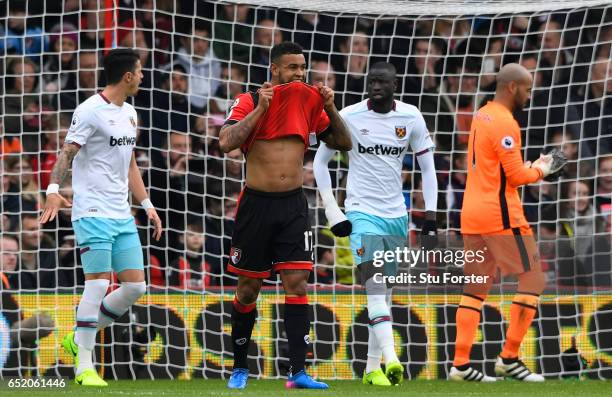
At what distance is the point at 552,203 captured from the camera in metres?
11.6

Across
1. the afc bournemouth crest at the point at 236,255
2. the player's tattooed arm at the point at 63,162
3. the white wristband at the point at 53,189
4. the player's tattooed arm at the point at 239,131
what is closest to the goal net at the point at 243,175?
the player's tattooed arm at the point at 63,162

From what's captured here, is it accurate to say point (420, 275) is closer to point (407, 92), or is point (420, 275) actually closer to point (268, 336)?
point (268, 336)

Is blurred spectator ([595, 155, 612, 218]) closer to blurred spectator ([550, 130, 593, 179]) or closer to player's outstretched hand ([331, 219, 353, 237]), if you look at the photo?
blurred spectator ([550, 130, 593, 179])

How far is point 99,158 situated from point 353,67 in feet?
14.6

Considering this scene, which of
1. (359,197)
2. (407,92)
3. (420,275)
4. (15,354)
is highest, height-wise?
(407,92)

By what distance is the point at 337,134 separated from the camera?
795cm

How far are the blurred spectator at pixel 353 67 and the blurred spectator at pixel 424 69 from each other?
1.39ft

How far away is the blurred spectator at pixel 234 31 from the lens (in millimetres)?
12320

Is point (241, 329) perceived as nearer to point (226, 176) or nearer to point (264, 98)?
point (264, 98)

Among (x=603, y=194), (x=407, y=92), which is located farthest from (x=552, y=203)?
(x=407, y=92)

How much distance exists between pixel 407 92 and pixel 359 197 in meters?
3.66

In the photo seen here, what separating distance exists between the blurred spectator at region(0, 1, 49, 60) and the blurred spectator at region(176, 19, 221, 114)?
128 cm

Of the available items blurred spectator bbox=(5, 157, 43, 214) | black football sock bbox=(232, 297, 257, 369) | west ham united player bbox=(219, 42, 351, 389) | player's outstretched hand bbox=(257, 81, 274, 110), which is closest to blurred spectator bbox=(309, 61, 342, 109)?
blurred spectator bbox=(5, 157, 43, 214)

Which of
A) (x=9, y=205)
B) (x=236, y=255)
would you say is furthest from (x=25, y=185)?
(x=236, y=255)
